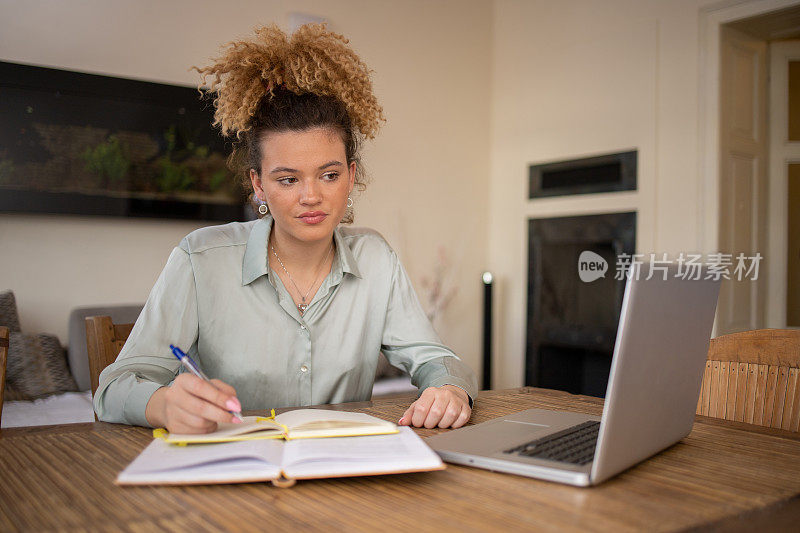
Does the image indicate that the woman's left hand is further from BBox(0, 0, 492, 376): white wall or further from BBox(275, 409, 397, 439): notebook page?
BBox(0, 0, 492, 376): white wall

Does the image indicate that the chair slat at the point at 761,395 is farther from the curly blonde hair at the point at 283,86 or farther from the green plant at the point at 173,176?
the green plant at the point at 173,176

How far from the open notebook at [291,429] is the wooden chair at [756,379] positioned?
→ 35.8 inches

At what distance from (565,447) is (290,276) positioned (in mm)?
814

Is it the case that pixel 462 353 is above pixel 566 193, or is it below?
below

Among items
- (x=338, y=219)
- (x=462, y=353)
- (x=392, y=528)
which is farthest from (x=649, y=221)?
(x=392, y=528)

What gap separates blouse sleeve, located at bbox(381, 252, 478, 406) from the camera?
1.51 m

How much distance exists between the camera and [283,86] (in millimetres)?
1513

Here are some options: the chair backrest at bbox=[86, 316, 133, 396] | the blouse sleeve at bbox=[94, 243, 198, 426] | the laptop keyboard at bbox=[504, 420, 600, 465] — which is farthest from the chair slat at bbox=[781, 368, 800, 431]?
the chair backrest at bbox=[86, 316, 133, 396]

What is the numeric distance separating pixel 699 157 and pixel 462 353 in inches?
75.9

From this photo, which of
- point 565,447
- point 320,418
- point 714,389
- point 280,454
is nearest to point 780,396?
point 714,389

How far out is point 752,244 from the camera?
12.1ft

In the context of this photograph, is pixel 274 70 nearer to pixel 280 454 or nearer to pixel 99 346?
pixel 99 346

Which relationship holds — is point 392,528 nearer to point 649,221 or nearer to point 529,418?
point 529,418

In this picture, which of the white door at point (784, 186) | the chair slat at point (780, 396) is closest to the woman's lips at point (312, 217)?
the chair slat at point (780, 396)
